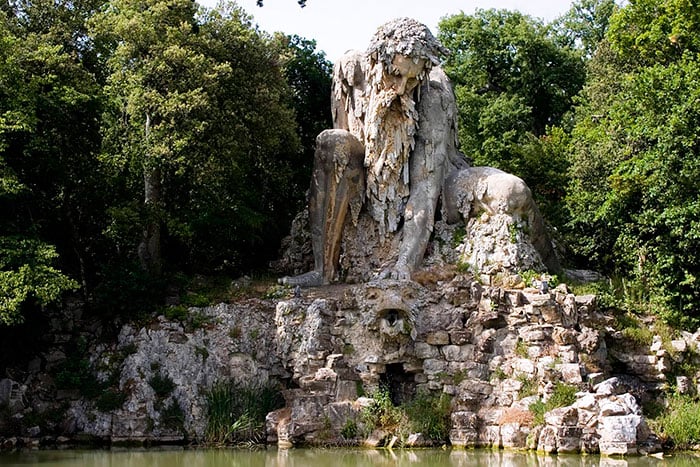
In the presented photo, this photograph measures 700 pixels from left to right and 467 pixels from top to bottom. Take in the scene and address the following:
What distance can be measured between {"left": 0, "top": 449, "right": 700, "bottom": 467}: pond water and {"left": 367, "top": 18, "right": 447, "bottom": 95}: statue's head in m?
6.59

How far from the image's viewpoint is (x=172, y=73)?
18344 millimetres

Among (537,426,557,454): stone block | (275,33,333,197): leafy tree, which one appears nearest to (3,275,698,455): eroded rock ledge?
(537,426,557,454): stone block

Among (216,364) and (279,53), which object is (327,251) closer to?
(216,364)

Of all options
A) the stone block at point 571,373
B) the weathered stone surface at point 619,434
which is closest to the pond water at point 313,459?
the weathered stone surface at point 619,434

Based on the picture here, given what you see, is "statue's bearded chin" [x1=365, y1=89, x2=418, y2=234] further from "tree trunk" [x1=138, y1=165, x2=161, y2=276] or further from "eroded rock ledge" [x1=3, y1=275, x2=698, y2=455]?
"tree trunk" [x1=138, y1=165, x2=161, y2=276]

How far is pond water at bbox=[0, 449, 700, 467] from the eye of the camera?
12.0 meters

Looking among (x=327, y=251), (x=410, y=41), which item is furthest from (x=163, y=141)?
(x=410, y=41)

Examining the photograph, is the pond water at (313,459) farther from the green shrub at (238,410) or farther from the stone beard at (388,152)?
the stone beard at (388,152)

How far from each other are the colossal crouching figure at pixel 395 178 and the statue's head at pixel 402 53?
2cm

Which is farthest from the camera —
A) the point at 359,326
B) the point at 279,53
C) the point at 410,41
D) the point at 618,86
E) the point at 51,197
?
the point at 618,86

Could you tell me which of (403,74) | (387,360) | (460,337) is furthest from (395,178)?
(387,360)

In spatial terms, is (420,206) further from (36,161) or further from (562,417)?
(36,161)

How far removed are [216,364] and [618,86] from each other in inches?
484

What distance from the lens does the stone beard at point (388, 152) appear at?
17.0 m
